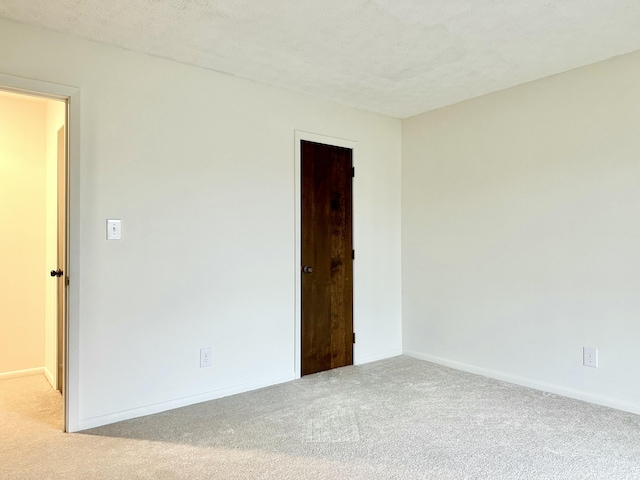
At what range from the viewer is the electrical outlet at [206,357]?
3.02m

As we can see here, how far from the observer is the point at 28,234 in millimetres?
3717

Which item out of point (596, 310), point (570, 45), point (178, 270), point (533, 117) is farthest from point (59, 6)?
point (596, 310)

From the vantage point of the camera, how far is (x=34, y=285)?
3746 millimetres

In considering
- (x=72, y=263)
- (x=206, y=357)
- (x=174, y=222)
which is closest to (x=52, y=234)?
(x=72, y=263)

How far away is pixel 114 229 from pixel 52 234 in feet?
4.35

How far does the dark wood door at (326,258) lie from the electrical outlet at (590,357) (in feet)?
5.89

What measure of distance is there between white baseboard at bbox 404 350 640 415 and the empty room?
15 millimetres

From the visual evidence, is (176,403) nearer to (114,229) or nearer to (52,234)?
(114,229)

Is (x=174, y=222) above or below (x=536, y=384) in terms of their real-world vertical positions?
above

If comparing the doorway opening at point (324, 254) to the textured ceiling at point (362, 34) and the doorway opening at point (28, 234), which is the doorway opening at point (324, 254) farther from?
the doorway opening at point (28, 234)

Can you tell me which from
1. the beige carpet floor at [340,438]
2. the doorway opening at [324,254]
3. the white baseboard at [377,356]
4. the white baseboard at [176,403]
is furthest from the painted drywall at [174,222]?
the white baseboard at [377,356]

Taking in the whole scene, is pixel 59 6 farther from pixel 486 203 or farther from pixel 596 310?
pixel 596 310

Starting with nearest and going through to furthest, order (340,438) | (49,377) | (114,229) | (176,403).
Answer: (340,438)
(114,229)
(176,403)
(49,377)

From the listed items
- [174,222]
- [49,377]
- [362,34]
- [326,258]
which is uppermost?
[362,34]
